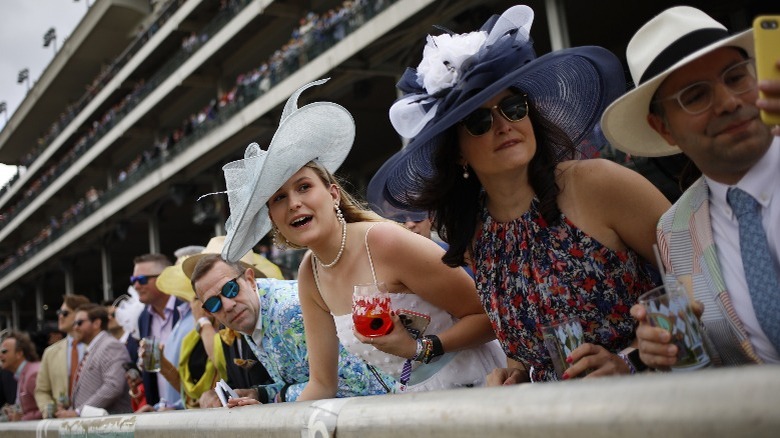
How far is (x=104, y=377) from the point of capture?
8617 mm

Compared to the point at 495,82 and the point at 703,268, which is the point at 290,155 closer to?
the point at 495,82

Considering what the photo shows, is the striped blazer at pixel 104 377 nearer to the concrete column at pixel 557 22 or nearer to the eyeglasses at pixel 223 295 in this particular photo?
the eyeglasses at pixel 223 295

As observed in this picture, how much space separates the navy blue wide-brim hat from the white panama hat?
0.38 metres

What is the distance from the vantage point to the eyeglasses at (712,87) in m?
2.33

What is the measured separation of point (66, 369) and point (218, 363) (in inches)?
205

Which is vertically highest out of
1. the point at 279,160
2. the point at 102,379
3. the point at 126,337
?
the point at 279,160

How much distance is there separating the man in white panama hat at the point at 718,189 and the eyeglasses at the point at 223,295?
2.87 m

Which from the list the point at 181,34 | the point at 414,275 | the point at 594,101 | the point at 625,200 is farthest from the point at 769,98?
the point at 181,34

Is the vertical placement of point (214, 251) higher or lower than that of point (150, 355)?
Result: higher

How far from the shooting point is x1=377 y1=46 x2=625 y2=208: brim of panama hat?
2941 mm

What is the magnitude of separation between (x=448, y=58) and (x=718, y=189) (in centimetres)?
108

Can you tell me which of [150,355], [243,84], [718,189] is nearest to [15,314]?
[243,84]

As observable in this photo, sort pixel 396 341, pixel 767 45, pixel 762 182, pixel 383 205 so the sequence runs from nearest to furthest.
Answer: pixel 767 45
pixel 762 182
pixel 396 341
pixel 383 205

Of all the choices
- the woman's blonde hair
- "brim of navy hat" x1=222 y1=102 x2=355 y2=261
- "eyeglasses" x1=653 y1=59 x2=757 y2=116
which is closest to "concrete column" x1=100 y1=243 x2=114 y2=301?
"brim of navy hat" x1=222 y1=102 x2=355 y2=261
